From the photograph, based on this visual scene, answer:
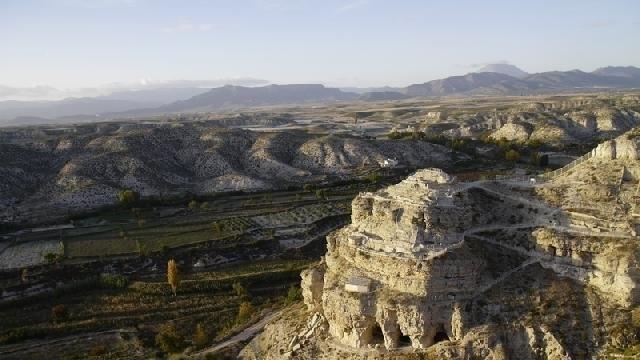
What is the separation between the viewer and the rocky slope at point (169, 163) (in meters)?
78.9

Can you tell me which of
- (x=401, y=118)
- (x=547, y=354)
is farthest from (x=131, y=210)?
(x=401, y=118)

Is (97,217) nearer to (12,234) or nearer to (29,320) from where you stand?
(12,234)

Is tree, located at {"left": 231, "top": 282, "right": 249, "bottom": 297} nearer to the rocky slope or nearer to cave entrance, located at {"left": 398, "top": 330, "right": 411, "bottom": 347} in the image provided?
cave entrance, located at {"left": 398, "top": 330, "right": 411, "bottom": 347}

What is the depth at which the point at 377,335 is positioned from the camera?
31250 mm

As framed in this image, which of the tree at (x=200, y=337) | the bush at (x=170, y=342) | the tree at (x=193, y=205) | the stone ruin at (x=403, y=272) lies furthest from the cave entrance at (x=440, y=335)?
the tree at (x=193, y=205)

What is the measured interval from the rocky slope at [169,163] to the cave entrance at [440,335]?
57.7 metres

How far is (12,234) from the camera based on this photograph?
64.4m

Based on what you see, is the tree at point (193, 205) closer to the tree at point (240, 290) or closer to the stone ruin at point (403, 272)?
the tree at point (240, 290)

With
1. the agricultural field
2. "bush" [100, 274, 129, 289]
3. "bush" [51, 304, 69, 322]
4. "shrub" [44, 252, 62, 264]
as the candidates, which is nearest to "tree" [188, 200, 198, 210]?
"shrub" [44, 252, 62, 264]

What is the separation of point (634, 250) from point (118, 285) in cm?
4026

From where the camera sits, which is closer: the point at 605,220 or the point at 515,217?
the point at 605,220

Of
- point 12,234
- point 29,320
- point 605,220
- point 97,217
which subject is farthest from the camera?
point 97,217

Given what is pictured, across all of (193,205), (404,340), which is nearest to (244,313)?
(404,340)

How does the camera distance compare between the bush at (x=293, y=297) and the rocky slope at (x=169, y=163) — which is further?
the rocky slope at (x=169, y=163)
